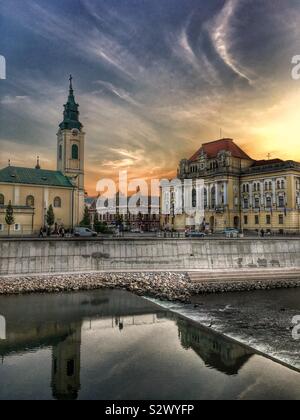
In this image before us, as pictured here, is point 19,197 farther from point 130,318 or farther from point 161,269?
point 130,318

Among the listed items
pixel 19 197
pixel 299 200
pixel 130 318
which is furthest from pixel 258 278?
pixel 19 197

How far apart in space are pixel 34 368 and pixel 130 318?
9057 millimetres

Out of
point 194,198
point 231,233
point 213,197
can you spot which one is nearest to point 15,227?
point 231,233

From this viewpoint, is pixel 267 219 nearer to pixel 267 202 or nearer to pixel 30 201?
pixel 267 202

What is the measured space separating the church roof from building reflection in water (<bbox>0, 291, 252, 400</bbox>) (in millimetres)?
39146

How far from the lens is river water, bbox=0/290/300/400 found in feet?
46.1

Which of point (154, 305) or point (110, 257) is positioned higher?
point (110, 257)

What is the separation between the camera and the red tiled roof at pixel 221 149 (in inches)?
3236

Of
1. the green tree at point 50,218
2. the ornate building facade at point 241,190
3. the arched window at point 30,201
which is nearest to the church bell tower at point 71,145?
the arched window at point 30,201

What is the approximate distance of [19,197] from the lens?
6244cm

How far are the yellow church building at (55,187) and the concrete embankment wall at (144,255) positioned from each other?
23.3 m

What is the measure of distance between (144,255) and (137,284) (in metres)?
5.68

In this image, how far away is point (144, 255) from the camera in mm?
38125

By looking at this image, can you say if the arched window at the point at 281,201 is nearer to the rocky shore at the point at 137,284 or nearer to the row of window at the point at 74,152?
the rocky shore at the point at 137,284
